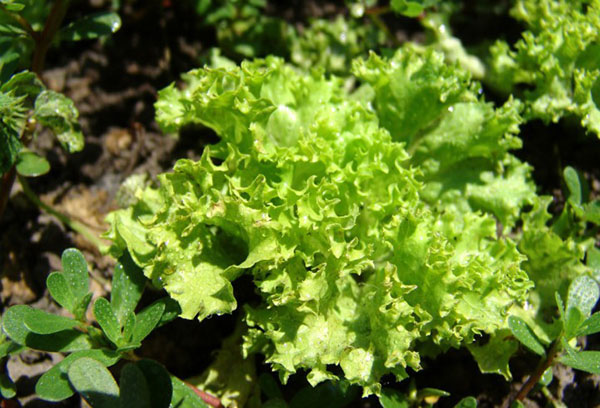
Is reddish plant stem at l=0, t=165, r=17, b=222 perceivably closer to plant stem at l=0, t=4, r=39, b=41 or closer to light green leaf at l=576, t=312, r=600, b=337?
plant stem at l=0, t=4, r=39, b=41

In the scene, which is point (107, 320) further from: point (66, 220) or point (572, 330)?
point (572, 330)

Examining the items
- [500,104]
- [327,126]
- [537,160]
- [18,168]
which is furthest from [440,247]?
[18,168]

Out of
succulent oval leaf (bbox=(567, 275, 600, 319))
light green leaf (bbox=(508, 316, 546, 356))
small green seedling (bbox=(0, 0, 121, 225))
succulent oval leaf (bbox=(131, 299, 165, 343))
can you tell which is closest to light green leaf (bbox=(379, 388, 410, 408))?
light green leaf (bbox=(508, 316, 546, 356))

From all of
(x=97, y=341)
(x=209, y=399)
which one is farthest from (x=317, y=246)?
(x=97, y=341)

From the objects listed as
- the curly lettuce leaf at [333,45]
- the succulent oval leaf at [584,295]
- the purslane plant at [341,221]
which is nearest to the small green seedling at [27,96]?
the purslane plant at [341,221]

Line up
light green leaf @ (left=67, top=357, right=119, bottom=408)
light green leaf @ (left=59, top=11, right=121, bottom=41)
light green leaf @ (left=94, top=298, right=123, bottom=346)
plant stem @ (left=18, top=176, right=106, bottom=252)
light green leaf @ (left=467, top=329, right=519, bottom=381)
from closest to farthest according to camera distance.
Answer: light green leaf @ (left=67, top=357, right=119, bottom=408) < light green leaf @ (left=94, top=298, right=123, bottom=346) < light green leaf @ (left=467, top=329, right=519, bottom=381) < light green leaf @ (left=59, top=11, right=121, bottom=41) < plant stem @ (left=18, top=176, right=106, bottom=252)

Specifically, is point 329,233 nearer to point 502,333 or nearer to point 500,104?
point 502,333

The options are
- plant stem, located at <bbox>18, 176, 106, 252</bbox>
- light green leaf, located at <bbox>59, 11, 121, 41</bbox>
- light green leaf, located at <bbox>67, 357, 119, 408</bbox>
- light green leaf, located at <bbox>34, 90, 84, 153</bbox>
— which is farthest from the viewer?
plant stem, located at <bbox>18, 176, 106, 252</bbox>
